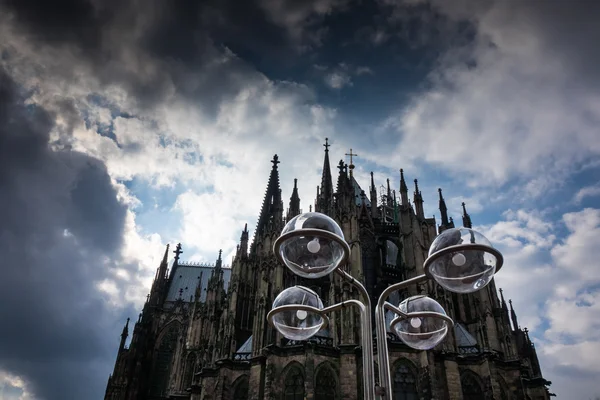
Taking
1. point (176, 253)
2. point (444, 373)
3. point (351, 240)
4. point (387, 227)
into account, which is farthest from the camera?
point (176, 253)

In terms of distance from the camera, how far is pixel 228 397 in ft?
84.7

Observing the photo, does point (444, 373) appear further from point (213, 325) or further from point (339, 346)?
point (213, 325)

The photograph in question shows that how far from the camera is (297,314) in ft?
29.2

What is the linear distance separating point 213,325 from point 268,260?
6.68 meters

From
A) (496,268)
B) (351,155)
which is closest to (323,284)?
(351,155)

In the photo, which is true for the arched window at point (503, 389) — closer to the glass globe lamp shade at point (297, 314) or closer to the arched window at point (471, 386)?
the arched window at point (471, 386)

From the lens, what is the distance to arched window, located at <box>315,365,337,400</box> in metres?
23.0

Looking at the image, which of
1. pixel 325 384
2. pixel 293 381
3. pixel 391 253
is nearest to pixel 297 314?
pixel 325 384

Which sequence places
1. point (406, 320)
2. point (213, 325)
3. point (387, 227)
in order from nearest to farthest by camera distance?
point (406, 320), point (213, 325), point (387, 227)

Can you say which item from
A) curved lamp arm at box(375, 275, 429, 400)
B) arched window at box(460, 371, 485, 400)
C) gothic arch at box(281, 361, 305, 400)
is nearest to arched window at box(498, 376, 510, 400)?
arched window at box(460, 371, 485, 400)

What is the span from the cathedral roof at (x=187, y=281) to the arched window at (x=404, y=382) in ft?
105

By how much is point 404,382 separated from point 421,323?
16.7m

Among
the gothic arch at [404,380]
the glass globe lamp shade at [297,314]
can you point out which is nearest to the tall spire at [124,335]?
the gothic arch at [404,380]

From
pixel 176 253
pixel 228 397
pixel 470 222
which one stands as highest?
pixel 176 253
